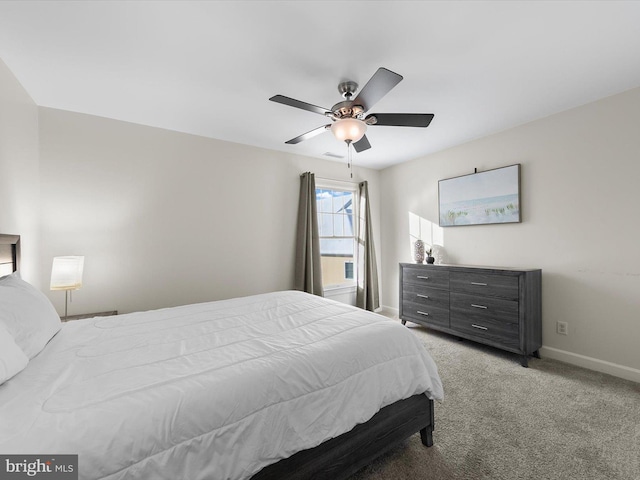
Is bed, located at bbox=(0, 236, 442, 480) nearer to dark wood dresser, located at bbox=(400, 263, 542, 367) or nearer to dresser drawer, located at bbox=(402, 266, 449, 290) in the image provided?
dark wood dresser, located at bbox=(400, 263, 542, 367)

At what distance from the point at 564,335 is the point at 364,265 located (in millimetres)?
2532

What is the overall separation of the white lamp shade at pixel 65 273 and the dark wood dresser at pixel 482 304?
12.0 ft

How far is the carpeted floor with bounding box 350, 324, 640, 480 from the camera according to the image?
1.58 metres

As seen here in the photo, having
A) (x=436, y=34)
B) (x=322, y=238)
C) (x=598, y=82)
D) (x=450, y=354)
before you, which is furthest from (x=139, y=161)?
(x=598, y=82)

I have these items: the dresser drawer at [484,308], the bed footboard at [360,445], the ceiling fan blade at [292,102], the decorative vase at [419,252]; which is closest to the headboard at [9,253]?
the ceiling fan blade at [292,102]

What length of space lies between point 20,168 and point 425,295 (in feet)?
13.9

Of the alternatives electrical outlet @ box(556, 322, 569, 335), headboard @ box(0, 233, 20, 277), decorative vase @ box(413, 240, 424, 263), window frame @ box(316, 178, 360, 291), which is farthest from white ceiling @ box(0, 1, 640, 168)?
electrical outlet @ box(556, 322, 569, 335)

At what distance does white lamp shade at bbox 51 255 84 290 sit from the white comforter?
2.09 ft

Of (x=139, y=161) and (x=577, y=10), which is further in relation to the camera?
(x=139, y=161)

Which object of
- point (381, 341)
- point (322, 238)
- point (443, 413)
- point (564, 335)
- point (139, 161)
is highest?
point (139, 161)

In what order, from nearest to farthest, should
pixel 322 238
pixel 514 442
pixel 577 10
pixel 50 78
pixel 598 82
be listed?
pixel 577 10 < pixel 514 442 < pixel 50 78 < pixel 598 82 < pixel 322 238

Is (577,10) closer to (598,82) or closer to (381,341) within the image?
(598,82)

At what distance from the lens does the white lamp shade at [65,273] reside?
2.30 m

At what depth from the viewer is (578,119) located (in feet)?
9.29
